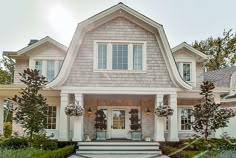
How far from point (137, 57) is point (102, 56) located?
1.72 m

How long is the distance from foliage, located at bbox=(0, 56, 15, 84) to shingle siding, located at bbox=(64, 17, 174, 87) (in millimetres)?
23509

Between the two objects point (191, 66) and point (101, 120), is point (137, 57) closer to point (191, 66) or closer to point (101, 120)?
point (101, 120)

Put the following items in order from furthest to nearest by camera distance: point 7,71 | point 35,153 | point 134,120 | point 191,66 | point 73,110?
point 7,71
point 191,66
point 134,120
point 73,110
point 35,153

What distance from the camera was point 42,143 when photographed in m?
12.3

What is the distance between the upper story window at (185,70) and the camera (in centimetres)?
1759

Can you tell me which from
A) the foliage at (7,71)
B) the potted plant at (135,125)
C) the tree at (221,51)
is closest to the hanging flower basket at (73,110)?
the potted plant at (135,125)

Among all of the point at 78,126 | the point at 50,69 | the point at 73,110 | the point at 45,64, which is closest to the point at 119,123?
the point at 78,126

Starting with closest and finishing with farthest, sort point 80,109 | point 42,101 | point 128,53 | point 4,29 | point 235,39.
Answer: point 42,101 < point 80,109 < point 128,53 < point 4,29 < point 235,39

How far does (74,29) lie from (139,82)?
400cm

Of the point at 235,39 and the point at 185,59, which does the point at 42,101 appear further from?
the point at 235,39

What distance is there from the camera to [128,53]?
1516 centimetres

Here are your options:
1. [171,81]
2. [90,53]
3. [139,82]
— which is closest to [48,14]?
[90,53]

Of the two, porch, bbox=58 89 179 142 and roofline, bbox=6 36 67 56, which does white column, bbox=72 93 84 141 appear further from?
roofline, bbox=6 36 67 56

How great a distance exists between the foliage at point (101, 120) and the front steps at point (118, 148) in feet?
8.22
